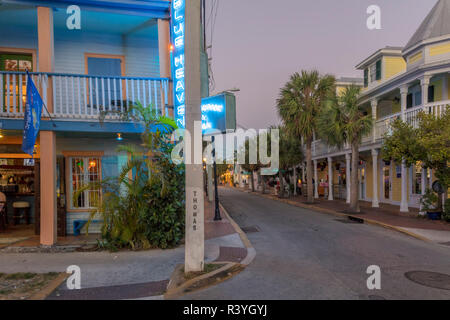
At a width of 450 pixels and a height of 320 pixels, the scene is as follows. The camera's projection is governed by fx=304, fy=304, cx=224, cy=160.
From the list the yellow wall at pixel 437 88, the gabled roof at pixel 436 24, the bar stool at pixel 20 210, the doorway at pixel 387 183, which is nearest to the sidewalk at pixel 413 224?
the doorway at pixel 387 183

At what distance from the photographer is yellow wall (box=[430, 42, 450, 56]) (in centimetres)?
1379

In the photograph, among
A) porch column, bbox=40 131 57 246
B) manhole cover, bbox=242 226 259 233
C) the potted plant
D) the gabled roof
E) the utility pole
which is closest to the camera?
the utility pole

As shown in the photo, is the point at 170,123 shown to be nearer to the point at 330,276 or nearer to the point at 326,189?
the point at 330,276

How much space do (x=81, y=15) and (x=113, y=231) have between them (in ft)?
22.0

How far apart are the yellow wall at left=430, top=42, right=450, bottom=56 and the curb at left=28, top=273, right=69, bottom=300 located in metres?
16.9

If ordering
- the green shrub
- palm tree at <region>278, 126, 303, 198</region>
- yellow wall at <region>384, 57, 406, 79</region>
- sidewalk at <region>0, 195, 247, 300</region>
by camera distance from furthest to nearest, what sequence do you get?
palm tree at <region>278, 126, 303, 198</region>, yellow wall at <region>384, 57, 406, 79</region>, the green shrub, sidewalk at <region>0, 195, 247, 300</region>

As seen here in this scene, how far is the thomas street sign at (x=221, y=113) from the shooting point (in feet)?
27.5

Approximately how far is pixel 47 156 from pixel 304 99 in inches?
633

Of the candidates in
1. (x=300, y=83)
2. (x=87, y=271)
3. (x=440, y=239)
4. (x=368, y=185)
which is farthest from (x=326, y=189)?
(x=87, y=271)

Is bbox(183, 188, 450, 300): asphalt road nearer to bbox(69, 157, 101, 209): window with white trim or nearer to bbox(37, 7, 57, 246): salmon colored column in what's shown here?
bbox(37, 7, 57, 246): salmon colored column

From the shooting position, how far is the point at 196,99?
5.79 meters

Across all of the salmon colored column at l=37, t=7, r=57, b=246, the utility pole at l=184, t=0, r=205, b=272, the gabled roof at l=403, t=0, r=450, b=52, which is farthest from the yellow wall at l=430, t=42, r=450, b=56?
the salmon colored column at l=37, t=7, r=57, b=246

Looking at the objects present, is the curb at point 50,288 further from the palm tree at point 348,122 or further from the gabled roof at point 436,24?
the gabled roof at point 436,24

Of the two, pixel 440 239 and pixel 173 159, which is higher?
pixel 173 159
